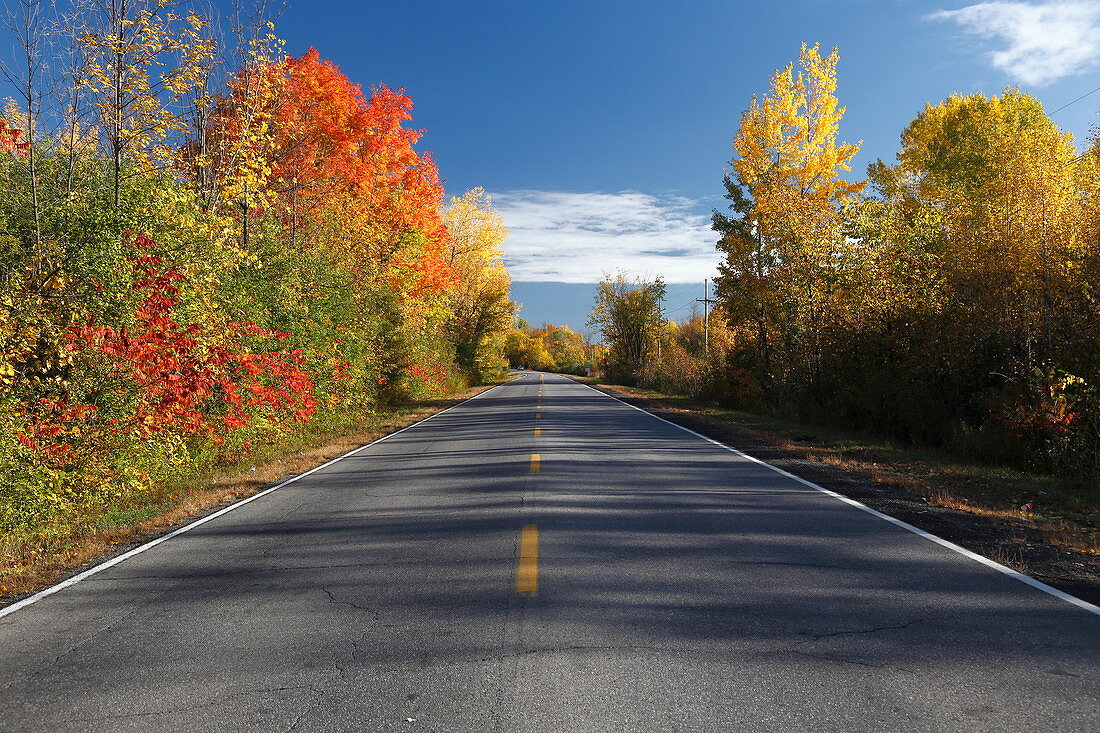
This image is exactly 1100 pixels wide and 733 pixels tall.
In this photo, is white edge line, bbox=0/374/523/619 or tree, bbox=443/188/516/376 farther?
tree, bbox=443/188/516/376

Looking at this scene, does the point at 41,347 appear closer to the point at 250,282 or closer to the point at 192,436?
the point at 192,436

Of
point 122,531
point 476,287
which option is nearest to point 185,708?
point 122,531

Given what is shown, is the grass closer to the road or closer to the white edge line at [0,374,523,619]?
the road

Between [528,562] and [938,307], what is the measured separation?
12.5 meters

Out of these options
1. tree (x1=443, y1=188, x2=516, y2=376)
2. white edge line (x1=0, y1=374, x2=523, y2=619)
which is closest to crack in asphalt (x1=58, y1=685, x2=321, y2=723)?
white edge line (x1=0, y1=374, x2=523, y2=619)

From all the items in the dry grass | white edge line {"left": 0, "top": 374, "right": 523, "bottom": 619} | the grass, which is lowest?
the dry grass

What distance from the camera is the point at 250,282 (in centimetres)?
1464

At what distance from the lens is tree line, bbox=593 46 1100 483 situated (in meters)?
11.1

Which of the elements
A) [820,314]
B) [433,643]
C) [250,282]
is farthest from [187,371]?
[820,314]

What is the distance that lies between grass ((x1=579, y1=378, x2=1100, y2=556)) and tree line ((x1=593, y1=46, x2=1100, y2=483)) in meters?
0.83

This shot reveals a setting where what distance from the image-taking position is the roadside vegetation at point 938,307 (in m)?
10.7

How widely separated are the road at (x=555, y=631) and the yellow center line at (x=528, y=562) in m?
0.02

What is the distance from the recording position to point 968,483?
997cm

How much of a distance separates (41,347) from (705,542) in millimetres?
7856
